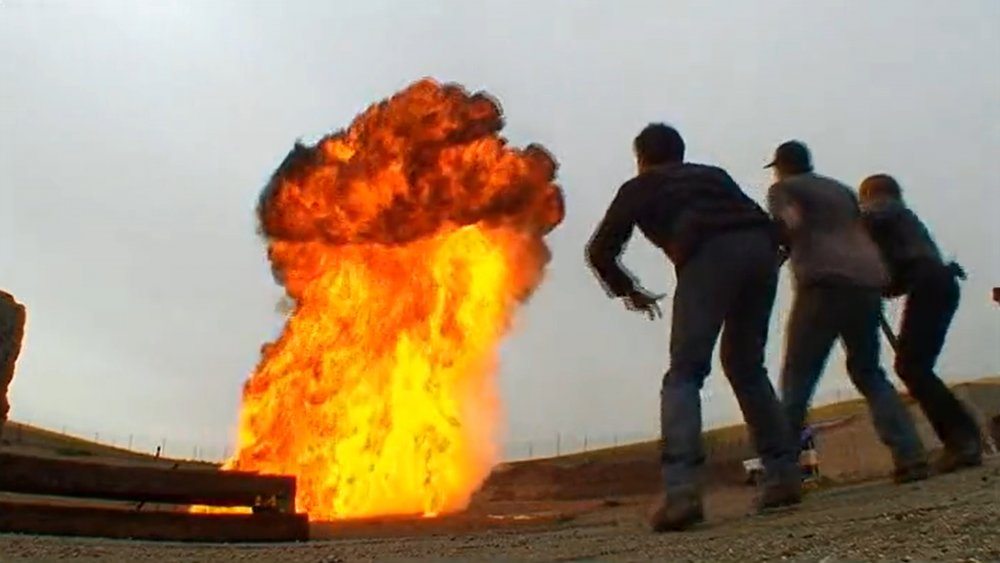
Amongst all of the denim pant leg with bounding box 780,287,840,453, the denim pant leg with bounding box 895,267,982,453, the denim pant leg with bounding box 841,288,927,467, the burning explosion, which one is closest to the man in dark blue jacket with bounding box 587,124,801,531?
the denim pant leg with bounding box 780,287,840,453

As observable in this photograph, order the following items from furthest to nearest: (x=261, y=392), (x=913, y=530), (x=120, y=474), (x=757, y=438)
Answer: (x=261, y=392) → (x=120, y=474) → (x=757, y=438) → (x=913, y=530)

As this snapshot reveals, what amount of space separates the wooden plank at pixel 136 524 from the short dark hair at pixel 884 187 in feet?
18.8

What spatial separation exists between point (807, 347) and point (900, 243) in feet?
5.77

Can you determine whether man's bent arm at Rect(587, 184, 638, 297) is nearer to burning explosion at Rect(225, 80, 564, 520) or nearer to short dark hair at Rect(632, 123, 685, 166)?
short dark hair at Rect(632, 123, 685, 166)

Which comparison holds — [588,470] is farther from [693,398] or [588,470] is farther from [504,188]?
[693,398]

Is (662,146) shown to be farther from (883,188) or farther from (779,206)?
(883,188)

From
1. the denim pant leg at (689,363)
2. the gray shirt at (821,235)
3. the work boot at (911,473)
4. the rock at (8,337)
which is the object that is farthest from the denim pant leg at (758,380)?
the rock at (8,337)

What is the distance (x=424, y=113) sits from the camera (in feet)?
72.9

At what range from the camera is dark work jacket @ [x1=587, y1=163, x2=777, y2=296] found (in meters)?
6.20

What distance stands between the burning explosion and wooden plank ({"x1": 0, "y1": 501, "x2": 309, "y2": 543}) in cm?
1192

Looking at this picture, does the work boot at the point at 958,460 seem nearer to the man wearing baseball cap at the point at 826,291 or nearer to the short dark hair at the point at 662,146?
the man wearing baseball cap at the point at 826,291

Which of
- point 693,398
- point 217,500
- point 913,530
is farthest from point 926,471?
point 217,500

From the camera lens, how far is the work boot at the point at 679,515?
5602mm

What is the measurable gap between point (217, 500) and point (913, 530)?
601 cm
